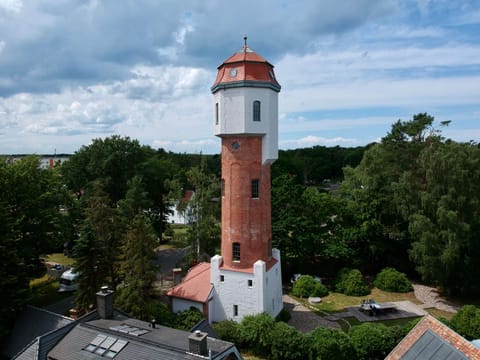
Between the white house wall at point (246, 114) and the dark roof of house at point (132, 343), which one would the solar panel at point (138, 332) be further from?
the white house wall at point (246, 114)

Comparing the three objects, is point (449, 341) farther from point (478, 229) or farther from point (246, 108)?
point (478, 229)

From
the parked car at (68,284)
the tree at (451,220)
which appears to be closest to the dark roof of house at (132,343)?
the parked car at (68,284)

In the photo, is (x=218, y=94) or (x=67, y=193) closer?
(x=218, y=94)

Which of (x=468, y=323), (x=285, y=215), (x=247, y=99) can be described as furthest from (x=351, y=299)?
(x=247, y=99)

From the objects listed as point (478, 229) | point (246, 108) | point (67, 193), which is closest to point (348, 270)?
point (478, 229)

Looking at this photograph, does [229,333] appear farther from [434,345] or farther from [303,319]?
[434,345]

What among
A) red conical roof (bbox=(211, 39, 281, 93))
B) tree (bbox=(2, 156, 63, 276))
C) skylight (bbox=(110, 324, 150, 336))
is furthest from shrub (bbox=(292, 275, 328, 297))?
tree (bbox=(2, 156, 63, 276))
